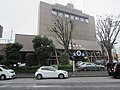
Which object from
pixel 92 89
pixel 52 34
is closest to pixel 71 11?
pixel 52 34

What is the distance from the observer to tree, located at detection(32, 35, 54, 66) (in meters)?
25.8

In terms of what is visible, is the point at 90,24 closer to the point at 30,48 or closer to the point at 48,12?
the point at 48,12

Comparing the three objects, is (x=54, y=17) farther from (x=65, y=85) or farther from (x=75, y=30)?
(x=65, y=85)

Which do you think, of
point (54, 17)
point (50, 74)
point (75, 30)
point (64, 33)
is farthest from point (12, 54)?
point (75, 30)

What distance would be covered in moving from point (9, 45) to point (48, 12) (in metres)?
25.4

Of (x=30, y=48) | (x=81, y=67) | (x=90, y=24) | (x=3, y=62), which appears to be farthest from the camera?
(x=90, y=24)

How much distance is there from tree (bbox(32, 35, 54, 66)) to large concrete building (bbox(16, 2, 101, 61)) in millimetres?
11673

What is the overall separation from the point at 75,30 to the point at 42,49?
27921mm

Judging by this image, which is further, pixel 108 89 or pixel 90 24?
pixel 90 24

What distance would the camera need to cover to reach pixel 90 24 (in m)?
58.5

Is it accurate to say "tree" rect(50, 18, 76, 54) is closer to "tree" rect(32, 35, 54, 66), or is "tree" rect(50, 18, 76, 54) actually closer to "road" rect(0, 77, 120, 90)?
"tree" rect(32, 35, 54, 66)

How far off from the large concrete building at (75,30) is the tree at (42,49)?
460 inches

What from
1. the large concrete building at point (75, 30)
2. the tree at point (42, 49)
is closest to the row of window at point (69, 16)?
the large concrete building at point (75, 30)

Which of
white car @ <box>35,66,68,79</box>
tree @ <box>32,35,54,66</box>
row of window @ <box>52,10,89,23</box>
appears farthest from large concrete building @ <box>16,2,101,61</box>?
white car @ <box>35,66,68,79</box>
